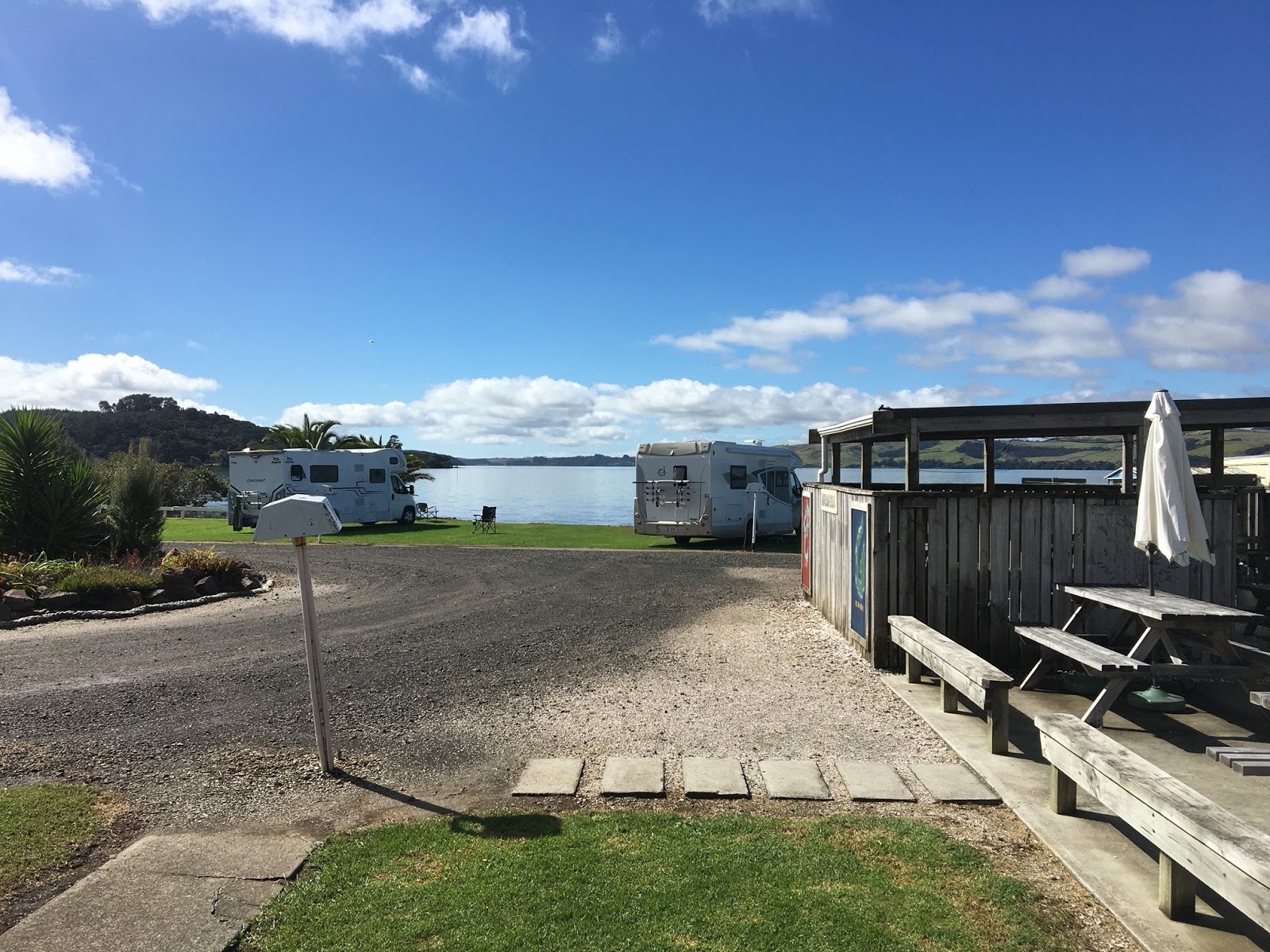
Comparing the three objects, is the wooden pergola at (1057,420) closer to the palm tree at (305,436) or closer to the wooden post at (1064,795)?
the wooden post at (1064,795)

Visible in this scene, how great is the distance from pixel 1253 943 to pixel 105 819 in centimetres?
506

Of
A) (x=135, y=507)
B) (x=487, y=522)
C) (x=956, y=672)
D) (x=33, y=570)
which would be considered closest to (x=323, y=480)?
(x=487, y=522)

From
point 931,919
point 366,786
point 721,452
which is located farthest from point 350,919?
point 721,452

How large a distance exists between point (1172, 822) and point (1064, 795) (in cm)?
114

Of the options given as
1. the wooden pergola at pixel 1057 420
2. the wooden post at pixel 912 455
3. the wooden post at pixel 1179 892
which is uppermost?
the wooden pergola at pixel 1057 420

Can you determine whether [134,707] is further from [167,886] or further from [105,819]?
[167,886]

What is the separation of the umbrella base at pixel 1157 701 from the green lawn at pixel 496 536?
44.9ft

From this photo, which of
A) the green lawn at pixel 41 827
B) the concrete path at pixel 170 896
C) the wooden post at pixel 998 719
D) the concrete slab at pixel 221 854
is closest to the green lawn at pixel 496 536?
the wooden post at pixel 998 719

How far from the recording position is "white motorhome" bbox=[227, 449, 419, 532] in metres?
24.7

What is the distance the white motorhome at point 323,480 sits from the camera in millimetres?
24719

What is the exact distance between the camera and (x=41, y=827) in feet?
→ 13.1

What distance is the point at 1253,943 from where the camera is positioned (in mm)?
2934

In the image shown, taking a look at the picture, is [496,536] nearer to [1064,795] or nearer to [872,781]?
[872,781]

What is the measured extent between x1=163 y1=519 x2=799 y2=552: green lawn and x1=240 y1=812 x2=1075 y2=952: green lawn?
16.0m
